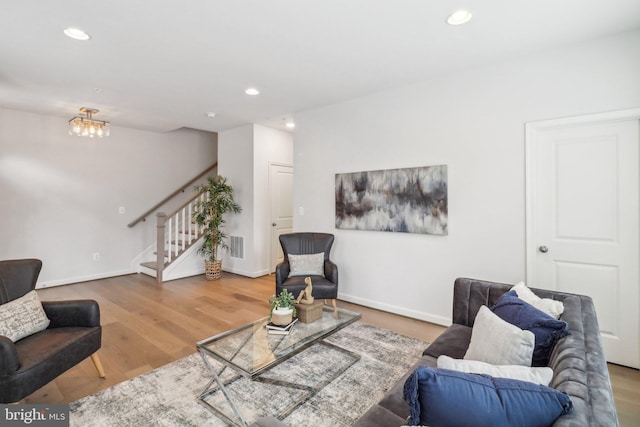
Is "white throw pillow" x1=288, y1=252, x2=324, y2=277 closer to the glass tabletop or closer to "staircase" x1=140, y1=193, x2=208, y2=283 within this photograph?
the glass tabletop

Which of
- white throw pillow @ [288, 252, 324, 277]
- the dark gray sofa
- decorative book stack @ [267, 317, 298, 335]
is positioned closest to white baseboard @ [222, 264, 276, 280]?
white throw pillow @ [288, 252, 324, 277]

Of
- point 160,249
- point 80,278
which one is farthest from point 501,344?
point 80,278

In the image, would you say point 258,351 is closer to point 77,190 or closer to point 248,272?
point 248,272

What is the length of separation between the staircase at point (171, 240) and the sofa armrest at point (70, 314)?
9.56 ft

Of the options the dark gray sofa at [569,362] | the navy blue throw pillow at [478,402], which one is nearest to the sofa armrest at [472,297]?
the dark gray sofa at [569,362]

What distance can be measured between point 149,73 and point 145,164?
3.13 m

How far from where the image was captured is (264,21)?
2.30 metres

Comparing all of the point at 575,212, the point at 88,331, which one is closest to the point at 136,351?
the point at 88,331

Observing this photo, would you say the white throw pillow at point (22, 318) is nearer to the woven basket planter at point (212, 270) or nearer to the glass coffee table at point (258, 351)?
the glass coffee table at point (258, 351)

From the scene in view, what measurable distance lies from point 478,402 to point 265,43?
2.76 meters

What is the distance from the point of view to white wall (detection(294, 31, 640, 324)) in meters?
2.63

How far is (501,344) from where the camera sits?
4.73 feet

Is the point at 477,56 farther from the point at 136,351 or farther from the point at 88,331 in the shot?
the point at 136,351

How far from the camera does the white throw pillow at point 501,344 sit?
1.38 meters
